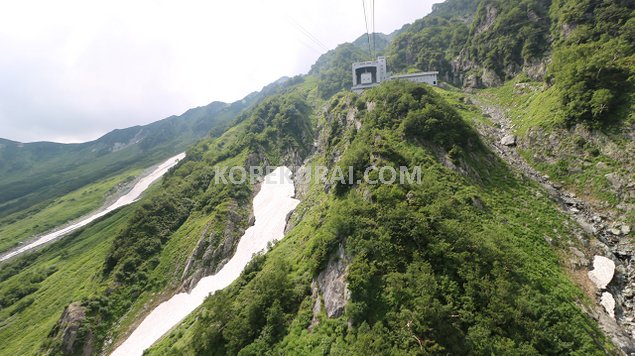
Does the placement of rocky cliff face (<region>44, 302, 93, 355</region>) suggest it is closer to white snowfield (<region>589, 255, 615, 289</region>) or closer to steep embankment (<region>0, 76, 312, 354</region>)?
steep embankment (<region>0, 76, 312, 354</region>)

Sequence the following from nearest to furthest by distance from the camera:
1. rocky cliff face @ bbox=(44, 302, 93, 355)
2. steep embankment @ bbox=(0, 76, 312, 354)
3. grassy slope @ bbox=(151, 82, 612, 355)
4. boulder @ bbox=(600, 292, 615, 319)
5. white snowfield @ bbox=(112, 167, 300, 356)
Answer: grassy slope @ bbox=(151, 82, 612, 355) → boulder @ bbox=(600, 292, 615, 319) → rocky cliff face @ bbox=(44, 302, 93, 355) → white snowfield @ bbox=(112, 167, 300, 356) → steep embankment @ bbox=(0, 76, 312, 354)

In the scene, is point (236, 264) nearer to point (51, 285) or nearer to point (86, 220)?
point (51, 285)

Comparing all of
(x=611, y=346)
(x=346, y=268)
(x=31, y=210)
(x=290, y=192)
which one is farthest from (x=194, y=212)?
(x=31, y=210)

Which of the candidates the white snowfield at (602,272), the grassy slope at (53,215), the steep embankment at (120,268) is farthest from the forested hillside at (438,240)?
the grassy slope at (53,215)

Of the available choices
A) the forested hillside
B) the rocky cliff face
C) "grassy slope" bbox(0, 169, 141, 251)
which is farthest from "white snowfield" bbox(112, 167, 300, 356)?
"grassy slope" bbox(0, 169, 141, 251)

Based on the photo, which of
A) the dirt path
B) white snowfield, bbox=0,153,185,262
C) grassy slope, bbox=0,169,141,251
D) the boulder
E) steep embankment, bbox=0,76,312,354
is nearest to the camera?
the dirt path

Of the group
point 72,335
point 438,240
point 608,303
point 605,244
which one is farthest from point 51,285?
point 605,244

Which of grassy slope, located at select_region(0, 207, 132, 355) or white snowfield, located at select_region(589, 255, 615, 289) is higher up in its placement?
white snowfield, located at select_region(589, 255, 615, 289)

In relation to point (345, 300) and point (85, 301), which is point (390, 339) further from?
point (85, 301)
